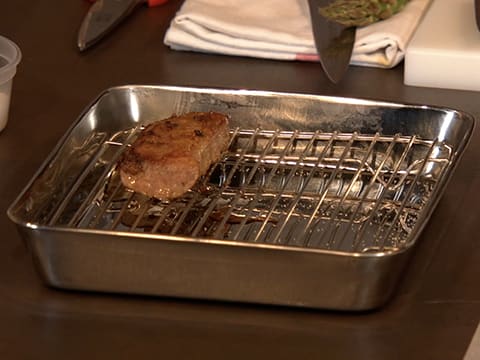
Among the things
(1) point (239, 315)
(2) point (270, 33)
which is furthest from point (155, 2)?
(1) point (239, 315)

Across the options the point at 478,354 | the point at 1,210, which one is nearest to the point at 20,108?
the point at 1,210

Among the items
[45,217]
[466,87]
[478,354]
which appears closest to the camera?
[478,354]

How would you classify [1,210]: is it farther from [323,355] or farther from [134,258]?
[323,355]

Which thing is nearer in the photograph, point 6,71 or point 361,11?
point 6,71

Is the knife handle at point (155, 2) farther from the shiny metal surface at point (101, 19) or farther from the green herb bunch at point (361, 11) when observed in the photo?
the green herb bunch at point (361, 11)

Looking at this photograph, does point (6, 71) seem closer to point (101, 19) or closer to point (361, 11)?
point (101, 19)

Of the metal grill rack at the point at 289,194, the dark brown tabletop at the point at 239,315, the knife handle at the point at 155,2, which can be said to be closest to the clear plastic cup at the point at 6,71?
the dark brown tabletop at the point at 239,315
